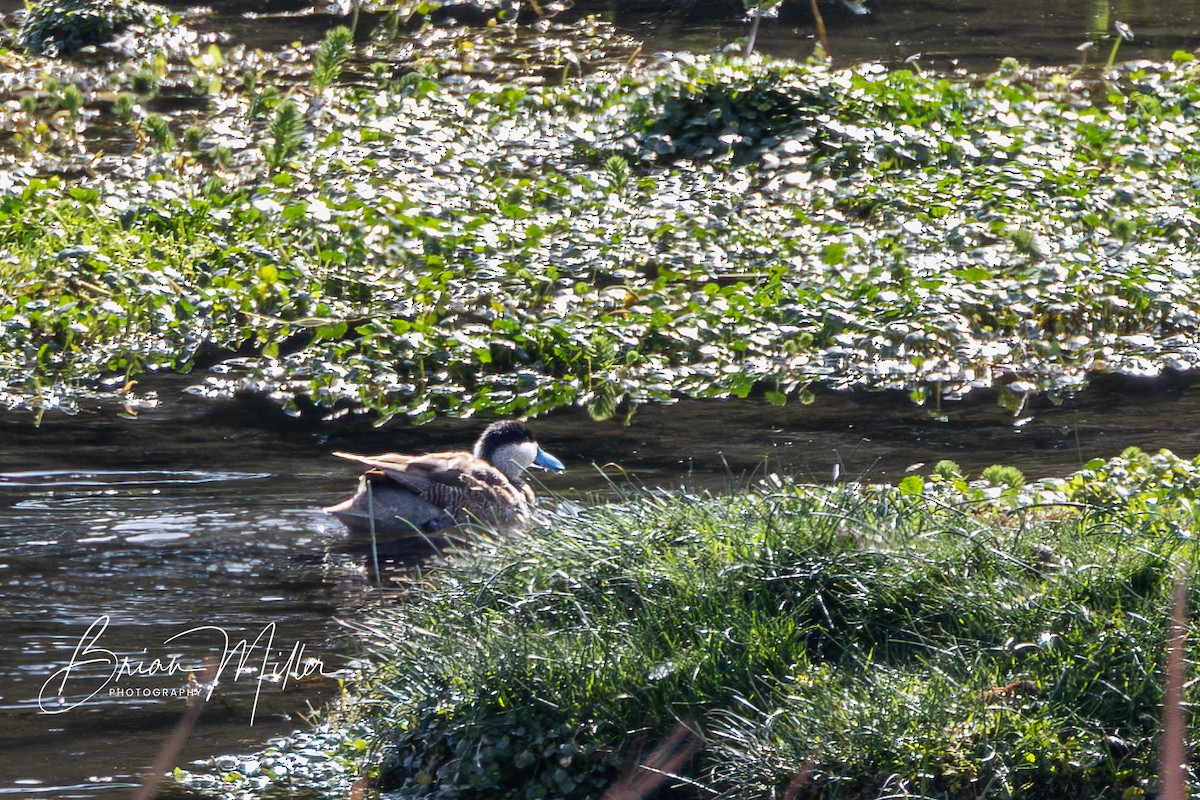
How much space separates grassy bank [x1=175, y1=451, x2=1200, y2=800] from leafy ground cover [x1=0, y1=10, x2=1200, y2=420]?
3.60m

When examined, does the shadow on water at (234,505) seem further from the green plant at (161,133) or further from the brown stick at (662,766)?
the green plant at (161,133)

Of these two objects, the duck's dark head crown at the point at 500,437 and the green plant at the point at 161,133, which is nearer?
the duck's dark head crown at the point at 500,437

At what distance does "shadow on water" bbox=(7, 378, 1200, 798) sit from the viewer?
5957mm

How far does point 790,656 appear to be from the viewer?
5.10 metres

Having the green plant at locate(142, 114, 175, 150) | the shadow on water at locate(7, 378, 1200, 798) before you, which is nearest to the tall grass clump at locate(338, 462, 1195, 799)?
the shadow on water at locate(7, 378, 1200, 798)

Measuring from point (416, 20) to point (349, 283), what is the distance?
9.20 metres

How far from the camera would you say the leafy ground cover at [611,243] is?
9.63m

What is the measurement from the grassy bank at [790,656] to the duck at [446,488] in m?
1.94

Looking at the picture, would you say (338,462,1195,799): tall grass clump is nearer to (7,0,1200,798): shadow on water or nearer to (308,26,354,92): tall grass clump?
(7,0,1200,798): shadow on water

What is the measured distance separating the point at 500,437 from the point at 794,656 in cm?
329

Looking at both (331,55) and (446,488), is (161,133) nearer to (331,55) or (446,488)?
(331,55)

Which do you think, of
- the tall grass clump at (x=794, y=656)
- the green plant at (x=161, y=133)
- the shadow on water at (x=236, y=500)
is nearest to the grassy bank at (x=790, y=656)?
the tall grass clump at (x=794, y=656)

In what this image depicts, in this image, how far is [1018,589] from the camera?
17.0ft

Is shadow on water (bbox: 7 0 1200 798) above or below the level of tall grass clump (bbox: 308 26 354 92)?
below
